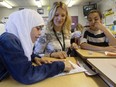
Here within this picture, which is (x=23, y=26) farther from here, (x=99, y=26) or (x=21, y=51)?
(x=99, y=26)

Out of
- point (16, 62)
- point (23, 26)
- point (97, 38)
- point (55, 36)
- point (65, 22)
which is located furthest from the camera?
point (97, 38)

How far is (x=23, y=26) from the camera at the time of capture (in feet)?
3.02

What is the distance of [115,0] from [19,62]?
18.7 ft

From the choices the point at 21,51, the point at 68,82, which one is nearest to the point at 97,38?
Answer: the point at 68,82

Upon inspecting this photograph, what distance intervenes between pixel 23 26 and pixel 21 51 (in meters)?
0.16

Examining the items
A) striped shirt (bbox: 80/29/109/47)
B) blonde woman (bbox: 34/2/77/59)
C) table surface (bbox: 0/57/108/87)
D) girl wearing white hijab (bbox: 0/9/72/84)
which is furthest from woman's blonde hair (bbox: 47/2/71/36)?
table surface (bbox: 0/57/108/87)

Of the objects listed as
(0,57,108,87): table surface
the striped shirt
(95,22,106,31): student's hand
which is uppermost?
(95,22,106,31): student's hand

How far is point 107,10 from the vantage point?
264 inches

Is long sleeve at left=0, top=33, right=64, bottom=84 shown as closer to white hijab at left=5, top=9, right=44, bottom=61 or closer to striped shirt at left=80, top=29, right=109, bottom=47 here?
white hijab at left=5, top=9, right=44, bottom=61

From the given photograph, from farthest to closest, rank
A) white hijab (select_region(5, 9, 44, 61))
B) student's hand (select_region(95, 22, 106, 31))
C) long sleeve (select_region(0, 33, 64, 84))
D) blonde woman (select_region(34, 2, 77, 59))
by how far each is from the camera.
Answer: student's hand (select_region(95, 22, 106, 31)), blonde woman (select_region(34, 2, 77, 59)), white hijab (select_region(5, 9, 44, 61)), long sleeve (select_region(0, 33, 64, 84))

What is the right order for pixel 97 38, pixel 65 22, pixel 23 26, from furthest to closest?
pixel 97 38
pixel 65 22
pixel 23 26

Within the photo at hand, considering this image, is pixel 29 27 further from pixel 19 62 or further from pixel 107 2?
pixel 107 2

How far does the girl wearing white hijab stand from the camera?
2.65 ft

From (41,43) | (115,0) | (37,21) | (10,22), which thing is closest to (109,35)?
(41,43)
